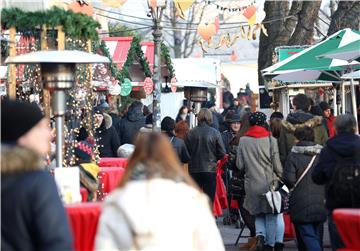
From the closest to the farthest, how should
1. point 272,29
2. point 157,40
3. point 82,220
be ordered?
1. point 82,220
2. point 157,40
3. point 272,29

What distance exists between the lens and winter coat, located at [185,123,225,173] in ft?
47.0

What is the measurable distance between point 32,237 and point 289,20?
24.1 m

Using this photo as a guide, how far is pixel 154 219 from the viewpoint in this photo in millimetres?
4977

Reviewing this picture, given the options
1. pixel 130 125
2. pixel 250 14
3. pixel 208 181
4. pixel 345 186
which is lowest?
pixel 208 181

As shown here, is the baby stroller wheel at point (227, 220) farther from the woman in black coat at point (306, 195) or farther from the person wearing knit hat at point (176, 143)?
the woman in black coat at point (306, 195)

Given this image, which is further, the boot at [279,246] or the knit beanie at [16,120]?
the boot at [279,246]

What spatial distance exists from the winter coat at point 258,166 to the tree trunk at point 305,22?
48.5 ft

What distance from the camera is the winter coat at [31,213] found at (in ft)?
16.1

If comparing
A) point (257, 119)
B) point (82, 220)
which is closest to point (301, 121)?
point (257, 119)

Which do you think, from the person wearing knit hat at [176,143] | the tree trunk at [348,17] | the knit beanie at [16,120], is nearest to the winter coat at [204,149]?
the person wearing knit hat at [176,143]

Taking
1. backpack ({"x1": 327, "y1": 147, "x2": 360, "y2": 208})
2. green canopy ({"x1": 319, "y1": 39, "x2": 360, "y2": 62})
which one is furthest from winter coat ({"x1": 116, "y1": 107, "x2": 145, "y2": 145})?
backpack ({"x1": 327, "y1": 147, "x2": 360, "y2": 208})

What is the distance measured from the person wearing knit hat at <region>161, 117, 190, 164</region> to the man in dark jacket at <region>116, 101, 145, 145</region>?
3156 millimetres

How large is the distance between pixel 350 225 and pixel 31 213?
323 centimetres

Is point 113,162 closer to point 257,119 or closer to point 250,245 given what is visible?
point 250,245
